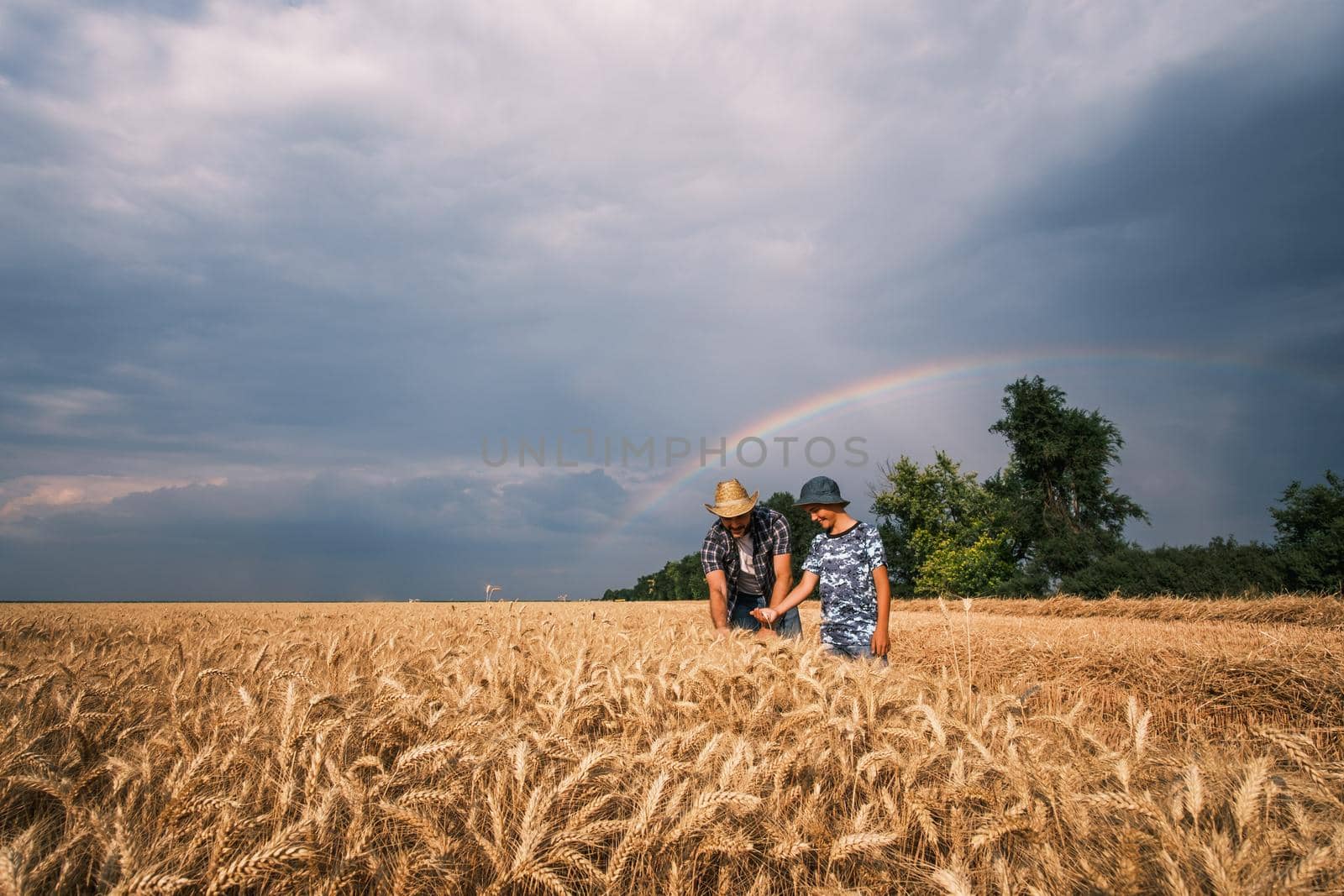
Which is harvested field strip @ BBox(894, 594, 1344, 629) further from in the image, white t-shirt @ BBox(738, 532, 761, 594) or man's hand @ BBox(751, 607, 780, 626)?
man's hand @ BBox(751, 607, 780, 626)

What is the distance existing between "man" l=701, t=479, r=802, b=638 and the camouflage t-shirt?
1.96ft

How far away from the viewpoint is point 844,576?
595 centimetres

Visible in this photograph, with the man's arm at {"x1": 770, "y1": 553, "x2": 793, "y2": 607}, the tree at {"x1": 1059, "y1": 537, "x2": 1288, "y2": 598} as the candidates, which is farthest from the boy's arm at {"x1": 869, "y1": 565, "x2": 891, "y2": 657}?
the tree at {"x1": 1059, "y1": 537, "x2": 1288, "y2": 598}

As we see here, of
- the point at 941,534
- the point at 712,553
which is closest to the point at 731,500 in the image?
the point at 712,553

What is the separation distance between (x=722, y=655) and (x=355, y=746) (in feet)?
7.93

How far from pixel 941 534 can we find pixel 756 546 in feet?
129

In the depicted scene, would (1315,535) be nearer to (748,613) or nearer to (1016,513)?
(1016,513)

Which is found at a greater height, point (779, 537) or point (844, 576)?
point (779, 537)

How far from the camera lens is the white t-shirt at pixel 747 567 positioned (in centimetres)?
695

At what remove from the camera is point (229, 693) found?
3.65 meters

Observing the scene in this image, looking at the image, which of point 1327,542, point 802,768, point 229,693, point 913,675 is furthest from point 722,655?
point 1327,542

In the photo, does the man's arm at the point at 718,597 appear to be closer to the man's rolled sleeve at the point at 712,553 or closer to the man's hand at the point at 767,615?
the man's rolled sleeve at the point at 712,553

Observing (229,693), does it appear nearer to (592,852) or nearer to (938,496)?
(592,852)

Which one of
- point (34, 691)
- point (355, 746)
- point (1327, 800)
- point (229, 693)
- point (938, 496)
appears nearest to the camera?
point (1327, 800)
